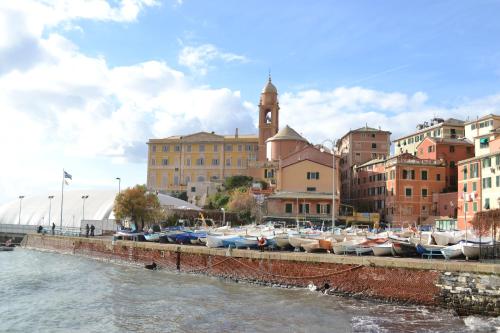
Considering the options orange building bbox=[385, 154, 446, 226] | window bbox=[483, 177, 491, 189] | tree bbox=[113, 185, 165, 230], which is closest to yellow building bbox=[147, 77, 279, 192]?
tree bbox=[113, 185, 165, 230]

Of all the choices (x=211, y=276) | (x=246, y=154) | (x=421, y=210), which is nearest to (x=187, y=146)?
(x=246, y=154)

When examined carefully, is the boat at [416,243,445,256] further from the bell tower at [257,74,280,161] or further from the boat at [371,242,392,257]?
the bell tower at [257,74,280,161]

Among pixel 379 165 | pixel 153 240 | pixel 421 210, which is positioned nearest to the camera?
pixel 153 240

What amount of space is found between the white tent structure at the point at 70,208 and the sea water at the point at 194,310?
145ft

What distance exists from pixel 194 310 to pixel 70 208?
70.3m

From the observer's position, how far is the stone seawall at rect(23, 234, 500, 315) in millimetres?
22094

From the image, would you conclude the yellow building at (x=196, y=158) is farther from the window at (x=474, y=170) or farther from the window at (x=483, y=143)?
the window at (x=474, y=170)

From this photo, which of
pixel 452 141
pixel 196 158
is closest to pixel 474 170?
pixel 452 141

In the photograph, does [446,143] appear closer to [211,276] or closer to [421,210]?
[421,210]

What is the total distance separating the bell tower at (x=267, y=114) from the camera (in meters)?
106

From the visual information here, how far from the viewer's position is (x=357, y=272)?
1057 inches

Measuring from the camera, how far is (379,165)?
77.0 m

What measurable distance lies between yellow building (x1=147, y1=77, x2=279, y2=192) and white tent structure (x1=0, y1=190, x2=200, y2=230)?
73.8 feet

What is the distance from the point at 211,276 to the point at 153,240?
14593 millimetres
